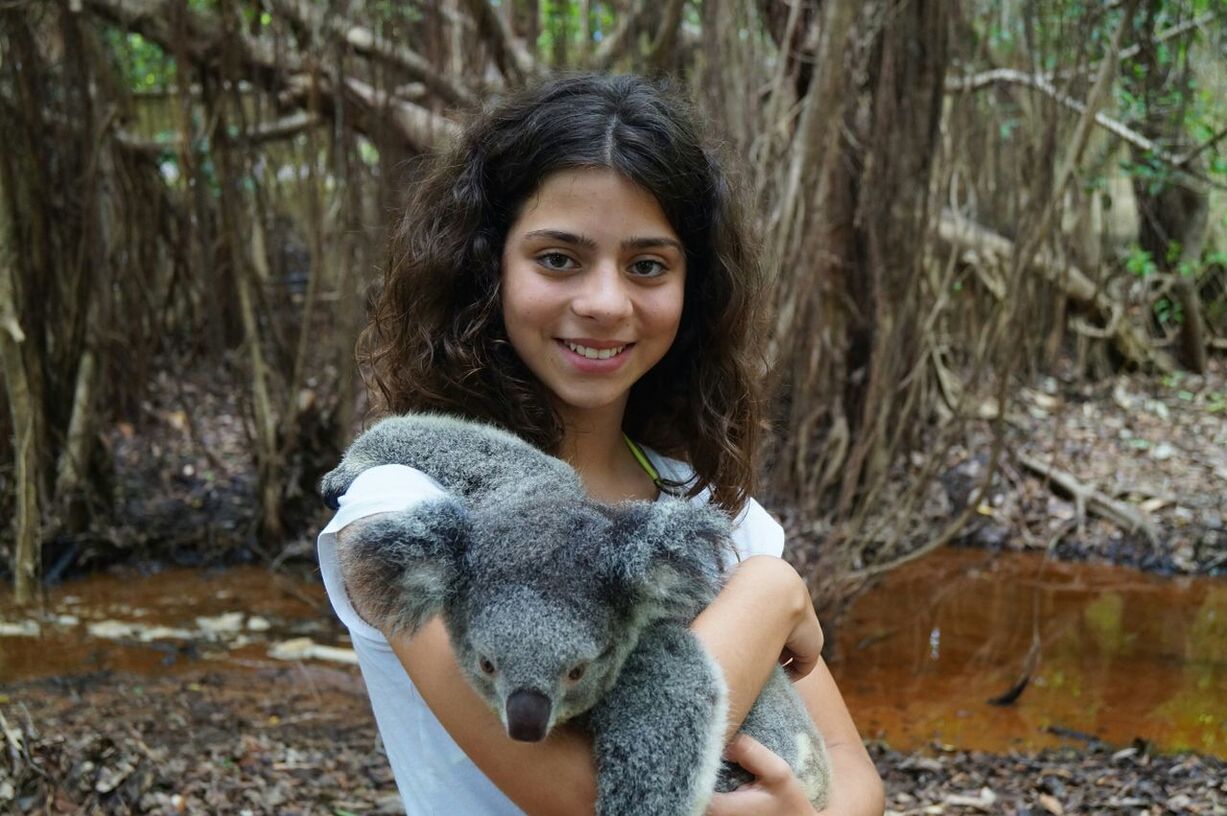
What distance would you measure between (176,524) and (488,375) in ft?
16.1

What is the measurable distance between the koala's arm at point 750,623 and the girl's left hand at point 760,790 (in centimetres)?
3

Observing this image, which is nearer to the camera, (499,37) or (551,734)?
(551,734)

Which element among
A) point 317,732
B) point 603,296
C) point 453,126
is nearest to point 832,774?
point 603,296

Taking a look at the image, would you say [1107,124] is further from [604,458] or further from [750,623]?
[750,623]

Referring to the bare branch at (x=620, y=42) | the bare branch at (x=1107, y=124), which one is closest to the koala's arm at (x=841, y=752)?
the bare branch at (x=1107, y=124)

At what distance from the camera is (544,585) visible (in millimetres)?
1296

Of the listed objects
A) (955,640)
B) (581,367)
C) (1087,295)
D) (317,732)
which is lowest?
(955,640)

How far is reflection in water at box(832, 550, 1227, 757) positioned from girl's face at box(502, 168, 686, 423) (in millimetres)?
2820

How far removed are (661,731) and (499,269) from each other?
0.81m

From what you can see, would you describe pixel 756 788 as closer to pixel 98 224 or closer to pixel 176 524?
pixel 98 224

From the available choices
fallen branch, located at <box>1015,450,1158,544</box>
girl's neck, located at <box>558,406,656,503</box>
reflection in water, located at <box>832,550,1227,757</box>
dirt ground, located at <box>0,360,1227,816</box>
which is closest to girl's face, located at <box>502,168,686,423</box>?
girl's neck, located at <box>558,406,656,503</box>

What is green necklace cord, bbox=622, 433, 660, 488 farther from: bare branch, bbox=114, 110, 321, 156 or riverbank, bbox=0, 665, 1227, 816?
bare branch, bbox=114, 110, 321, 156

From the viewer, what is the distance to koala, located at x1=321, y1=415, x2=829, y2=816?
4.20ft

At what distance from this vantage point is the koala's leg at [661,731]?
1299mm
